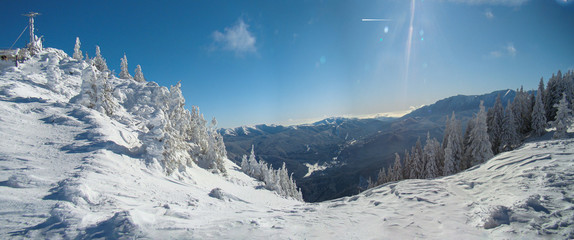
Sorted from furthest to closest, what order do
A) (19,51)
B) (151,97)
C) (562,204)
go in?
(151,97), (19,51), (562,204)

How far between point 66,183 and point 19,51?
46.7 meters

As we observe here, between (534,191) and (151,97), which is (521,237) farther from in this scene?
(151,97)

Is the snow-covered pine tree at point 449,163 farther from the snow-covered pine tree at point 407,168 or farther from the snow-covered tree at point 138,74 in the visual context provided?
the snow-covered tree at point 138,74

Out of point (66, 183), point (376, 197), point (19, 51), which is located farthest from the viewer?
point (19, 51)

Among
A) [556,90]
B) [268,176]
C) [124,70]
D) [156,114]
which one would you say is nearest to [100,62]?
[124,70]

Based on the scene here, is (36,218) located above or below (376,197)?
above

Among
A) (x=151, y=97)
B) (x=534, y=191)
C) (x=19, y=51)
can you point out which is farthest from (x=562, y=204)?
(x=19, y=51)

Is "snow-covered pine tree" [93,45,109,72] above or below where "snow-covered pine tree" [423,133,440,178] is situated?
above

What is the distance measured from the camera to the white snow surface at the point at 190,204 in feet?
23.6

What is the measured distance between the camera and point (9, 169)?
10.4 meters

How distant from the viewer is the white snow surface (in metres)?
7.20

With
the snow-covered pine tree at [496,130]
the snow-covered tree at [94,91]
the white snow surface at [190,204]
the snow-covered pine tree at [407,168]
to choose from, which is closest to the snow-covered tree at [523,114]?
the snow-covered pine tree at [496,130]

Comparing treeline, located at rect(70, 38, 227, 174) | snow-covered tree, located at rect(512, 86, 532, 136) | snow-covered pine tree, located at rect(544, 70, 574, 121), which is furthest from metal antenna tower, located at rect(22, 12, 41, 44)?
snow-covered pine tree, located at rect(544, 70, 574, 121)

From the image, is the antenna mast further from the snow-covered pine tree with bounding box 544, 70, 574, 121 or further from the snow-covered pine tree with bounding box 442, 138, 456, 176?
the snow-covered pine tree with bounding box 544, 70, 574, 121
